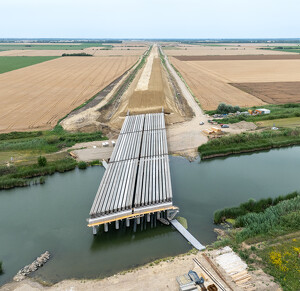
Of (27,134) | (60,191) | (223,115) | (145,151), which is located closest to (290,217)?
(145,151)

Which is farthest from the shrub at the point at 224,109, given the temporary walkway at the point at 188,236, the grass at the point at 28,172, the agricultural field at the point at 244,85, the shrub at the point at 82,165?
the temporary walkway at the point at 188,236

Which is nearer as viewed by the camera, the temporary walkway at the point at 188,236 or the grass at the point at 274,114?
the temporary walkway at the point at 188,236

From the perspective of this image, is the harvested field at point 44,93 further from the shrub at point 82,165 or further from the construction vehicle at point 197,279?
the construction vehicle at point 197,279

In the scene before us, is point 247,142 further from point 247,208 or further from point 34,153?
point 34,153

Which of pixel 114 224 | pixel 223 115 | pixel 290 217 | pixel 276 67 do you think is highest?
pixel 276 67

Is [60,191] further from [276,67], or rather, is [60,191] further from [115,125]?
[276,67]

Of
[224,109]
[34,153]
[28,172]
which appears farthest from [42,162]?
[224,109]

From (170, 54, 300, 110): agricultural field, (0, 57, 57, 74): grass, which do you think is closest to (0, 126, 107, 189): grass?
(170, 54, 300, 110): agricultural field
